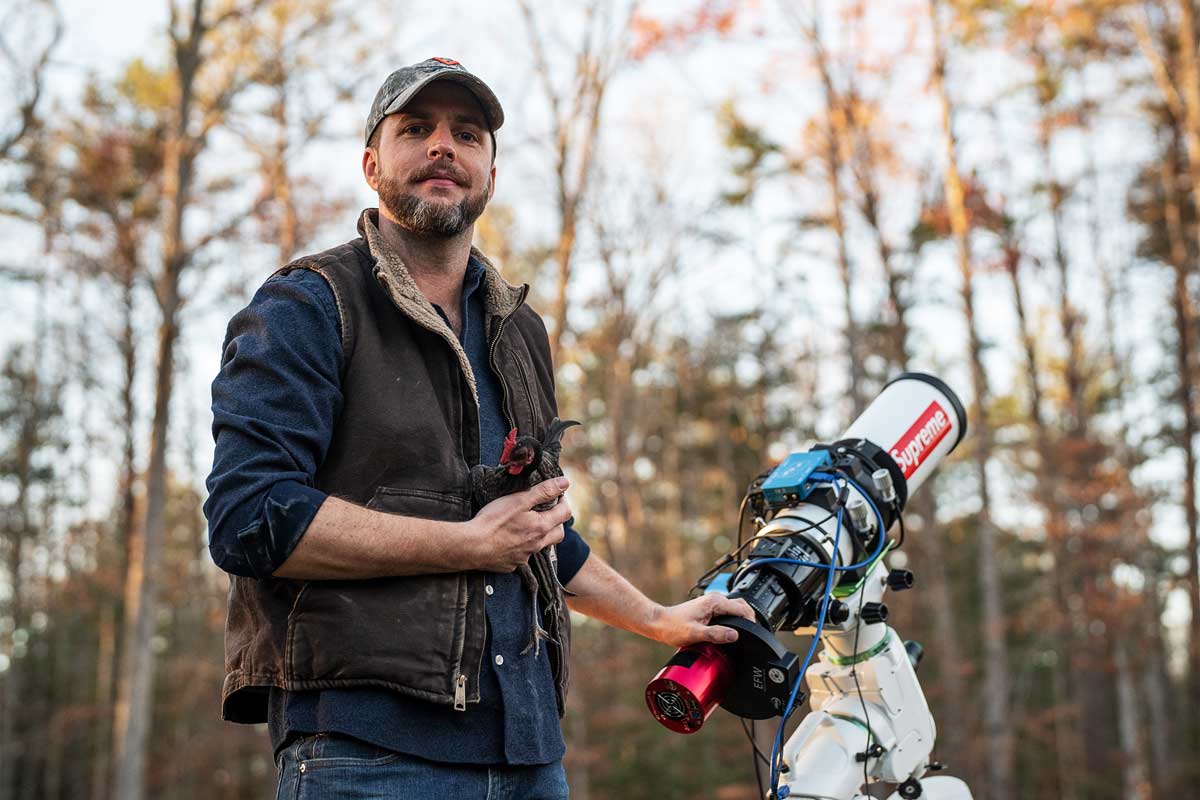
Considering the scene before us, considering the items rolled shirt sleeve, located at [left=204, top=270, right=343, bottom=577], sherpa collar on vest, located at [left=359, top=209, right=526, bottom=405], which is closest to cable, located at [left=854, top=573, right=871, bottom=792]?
sherpa collar on vest, located at [left=359, top=209, right=526, bottom=405]

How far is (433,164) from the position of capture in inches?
94.5

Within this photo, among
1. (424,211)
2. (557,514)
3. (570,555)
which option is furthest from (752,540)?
(424,211)

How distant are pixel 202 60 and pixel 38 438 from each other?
52.4 ft

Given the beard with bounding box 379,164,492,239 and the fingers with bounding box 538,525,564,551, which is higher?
the beard with bounding box 379,164,492,239

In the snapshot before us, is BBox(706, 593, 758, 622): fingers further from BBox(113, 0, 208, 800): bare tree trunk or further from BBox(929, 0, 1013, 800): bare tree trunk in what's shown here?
BBox(929, 0, 1013, 800): bare tree trunk

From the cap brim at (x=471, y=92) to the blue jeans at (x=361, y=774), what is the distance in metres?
1.32

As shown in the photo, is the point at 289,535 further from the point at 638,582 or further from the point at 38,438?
the point at 38,438

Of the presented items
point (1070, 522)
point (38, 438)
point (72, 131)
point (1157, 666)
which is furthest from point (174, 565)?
point (1157, 666)

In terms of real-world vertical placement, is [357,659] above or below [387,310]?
below

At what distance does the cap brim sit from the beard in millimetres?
161

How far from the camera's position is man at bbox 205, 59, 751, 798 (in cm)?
197

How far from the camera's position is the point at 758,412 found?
76.4ft

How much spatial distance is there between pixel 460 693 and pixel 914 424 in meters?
1.83

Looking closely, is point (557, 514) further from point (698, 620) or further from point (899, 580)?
point (899, 580)
